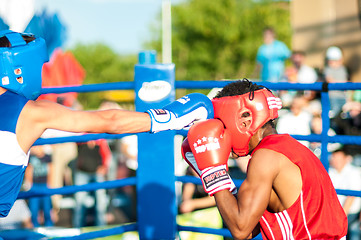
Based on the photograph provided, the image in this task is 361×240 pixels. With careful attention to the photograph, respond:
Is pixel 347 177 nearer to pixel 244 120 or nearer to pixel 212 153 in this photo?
pixel 244 120

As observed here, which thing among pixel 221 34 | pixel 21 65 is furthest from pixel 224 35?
pixel 21 65

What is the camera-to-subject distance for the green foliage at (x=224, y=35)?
41562 millimetres

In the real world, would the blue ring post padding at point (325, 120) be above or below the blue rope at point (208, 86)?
below

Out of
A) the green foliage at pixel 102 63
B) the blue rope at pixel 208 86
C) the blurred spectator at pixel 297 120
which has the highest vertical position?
the blue rope at pixel 208 86

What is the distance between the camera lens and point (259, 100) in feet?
8.33

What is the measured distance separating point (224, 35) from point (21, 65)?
40.5 metres

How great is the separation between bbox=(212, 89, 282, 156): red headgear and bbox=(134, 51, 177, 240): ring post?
1.19m

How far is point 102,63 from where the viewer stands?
233ft

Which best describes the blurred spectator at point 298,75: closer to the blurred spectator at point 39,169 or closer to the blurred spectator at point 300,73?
the blurred spectator at point 300,73

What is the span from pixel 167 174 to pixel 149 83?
0.67 m

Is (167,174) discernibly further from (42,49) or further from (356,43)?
(356,43)

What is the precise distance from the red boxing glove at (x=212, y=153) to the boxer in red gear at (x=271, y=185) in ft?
0.09

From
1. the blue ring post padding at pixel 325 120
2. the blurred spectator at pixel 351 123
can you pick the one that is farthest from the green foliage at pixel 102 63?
the blue ring post padding at pixel 325 120

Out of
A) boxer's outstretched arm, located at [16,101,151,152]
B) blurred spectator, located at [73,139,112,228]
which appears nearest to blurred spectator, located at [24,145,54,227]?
blurred spectator, located at [73,139,112,228]
